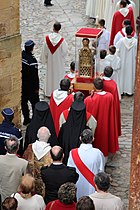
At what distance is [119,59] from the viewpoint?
11.4 metres

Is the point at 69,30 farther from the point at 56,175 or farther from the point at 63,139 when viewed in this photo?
the point at 56,175

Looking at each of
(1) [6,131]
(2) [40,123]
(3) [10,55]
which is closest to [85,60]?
(3) [10,55]

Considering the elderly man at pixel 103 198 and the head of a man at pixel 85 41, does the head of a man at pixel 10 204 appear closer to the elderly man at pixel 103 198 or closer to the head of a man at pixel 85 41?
the elderly man at pixel 103 198

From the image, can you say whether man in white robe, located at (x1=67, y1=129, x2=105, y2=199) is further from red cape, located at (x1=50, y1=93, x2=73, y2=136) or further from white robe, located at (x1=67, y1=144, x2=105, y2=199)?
red cape, located at (x1=50, y1=93, x2=73, y2=136)

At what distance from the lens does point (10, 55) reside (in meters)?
9.09

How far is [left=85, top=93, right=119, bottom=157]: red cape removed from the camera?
907 centimetres

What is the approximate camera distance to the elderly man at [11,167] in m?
6.95

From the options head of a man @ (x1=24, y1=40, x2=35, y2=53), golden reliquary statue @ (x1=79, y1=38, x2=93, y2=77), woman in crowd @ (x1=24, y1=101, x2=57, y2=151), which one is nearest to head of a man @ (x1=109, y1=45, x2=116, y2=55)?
golden reliquary statue @ (x1=79, y1=38, x2=93, y2=77)

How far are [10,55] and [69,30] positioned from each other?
7298mm

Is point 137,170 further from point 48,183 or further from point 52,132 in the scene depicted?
point 52,132

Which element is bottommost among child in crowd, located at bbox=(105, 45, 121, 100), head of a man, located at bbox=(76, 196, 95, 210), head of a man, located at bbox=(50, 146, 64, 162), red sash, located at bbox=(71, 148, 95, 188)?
red sash, located at bbox=(71, 148, 95, 188)

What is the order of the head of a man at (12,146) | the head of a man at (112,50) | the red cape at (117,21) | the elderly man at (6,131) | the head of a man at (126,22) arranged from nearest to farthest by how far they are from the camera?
the head of a man at (12,146) → the elderly man at (6,131) → the head of a man at (112,50) → the head of a man at (126,22) → the red cape at (117,21)

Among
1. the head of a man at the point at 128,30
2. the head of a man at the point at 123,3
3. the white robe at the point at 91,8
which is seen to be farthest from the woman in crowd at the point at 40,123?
the white robe at the point at 91,8

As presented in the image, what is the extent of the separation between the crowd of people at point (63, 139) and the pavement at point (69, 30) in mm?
310
